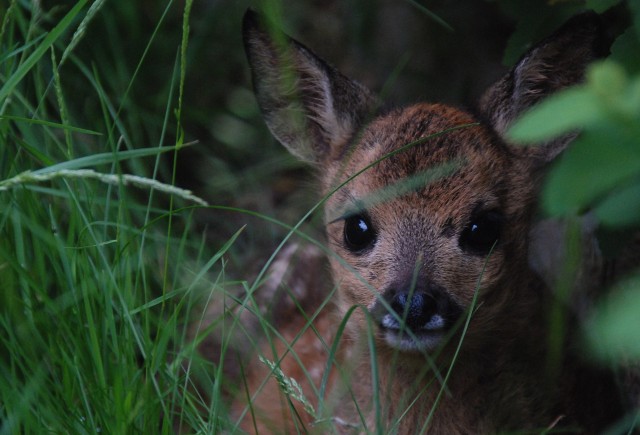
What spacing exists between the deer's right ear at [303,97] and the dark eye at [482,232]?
66 cm

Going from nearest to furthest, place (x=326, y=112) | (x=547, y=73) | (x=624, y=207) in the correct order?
(x=624, y=207)
(x=547, y=73)
(x=326, y=112)

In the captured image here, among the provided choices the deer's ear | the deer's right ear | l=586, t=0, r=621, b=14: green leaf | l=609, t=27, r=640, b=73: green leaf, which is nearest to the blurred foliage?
l=609, t=27, r=640, b=73: green leaf

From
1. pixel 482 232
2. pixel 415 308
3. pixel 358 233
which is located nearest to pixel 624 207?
pixel 415 308

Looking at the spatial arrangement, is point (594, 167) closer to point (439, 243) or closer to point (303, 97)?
point (439, 243)

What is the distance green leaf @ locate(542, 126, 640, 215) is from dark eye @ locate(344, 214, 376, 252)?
151 cm

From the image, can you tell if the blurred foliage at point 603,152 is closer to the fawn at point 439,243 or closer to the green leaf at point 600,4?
the green leaf at point 600,4

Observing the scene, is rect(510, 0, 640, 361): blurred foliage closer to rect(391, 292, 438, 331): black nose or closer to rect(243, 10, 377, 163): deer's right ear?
rect(391, 292, 438, 331): black nose

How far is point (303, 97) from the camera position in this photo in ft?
11.4

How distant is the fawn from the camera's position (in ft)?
9.21

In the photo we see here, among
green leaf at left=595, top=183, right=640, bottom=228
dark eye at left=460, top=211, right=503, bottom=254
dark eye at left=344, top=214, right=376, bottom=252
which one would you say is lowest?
dark eye at left=344, top=214, right=376, bottom=252

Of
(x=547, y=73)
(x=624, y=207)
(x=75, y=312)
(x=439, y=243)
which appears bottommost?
(x=75, y=312)

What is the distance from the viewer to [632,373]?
3393mm

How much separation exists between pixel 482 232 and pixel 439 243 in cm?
19

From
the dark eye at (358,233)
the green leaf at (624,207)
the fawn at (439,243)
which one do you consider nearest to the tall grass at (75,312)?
the fawn at (439,243)
